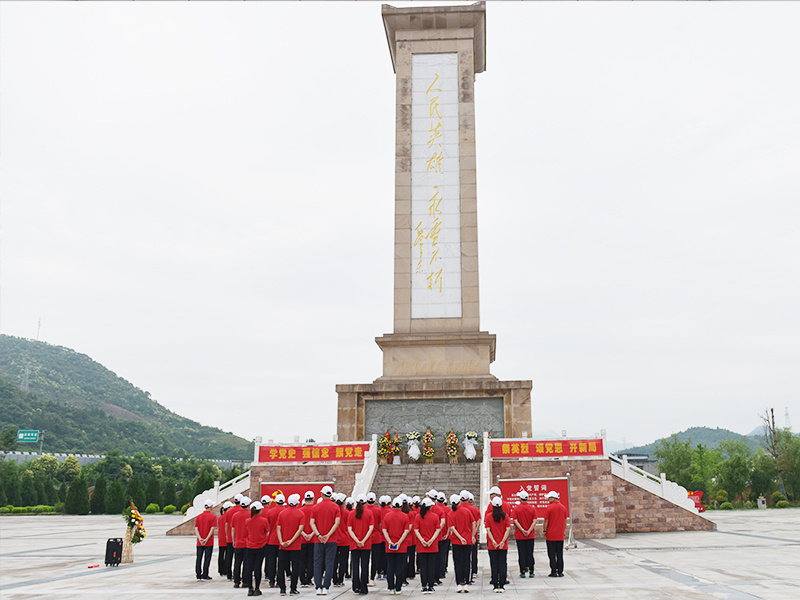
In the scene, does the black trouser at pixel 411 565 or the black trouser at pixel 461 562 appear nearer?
the black trouser at pixel 461 562

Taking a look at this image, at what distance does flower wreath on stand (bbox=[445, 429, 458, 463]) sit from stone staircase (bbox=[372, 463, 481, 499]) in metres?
0.82

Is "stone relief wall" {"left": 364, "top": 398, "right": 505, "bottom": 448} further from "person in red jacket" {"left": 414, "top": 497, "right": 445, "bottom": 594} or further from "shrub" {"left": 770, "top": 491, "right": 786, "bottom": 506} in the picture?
"shrub" {"left": 770, "top": 491, "right": 786, "bottom": 506}

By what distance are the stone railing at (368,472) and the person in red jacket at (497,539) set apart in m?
8.49

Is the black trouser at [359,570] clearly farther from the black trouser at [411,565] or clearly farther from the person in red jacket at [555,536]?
the person in red jacket at [555,536]

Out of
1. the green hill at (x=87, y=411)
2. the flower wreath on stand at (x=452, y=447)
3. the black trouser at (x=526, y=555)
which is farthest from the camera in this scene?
the green hill at (x=87, y=411)

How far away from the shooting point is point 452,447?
73.9 feet

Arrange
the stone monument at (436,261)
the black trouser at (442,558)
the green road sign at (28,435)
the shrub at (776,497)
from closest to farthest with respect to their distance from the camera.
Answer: the black trouser at (442,558) → the stone monument at (436,261) → the shrub at (776,497) → the green road sign at (28,435)

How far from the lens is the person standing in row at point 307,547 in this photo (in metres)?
10.1

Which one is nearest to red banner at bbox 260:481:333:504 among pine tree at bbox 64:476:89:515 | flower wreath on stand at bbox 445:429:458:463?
flower wreath on stand at bbox 445:429:458:463

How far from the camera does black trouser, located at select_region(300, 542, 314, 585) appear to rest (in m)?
10.5

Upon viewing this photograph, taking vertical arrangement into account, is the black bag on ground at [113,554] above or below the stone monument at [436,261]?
below

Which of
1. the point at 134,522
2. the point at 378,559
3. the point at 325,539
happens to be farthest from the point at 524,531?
the point at 134,522

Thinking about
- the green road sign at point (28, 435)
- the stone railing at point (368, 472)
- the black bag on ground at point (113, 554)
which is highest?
the green road sign at point (28, 435)

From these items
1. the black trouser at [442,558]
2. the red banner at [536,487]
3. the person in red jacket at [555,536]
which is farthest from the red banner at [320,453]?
the person in red jacket at [555,536]
